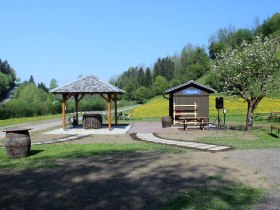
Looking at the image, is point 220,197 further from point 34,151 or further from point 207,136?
point 207,136

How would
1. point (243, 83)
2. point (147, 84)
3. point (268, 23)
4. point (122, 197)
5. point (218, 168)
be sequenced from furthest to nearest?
point (147, 84) < point (268, 23) < point (243, 83) < point (218, 168) < point (122, 197)

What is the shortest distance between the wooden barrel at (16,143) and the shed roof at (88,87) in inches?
431

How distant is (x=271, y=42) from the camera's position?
83.2ft

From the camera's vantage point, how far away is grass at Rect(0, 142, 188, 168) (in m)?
11.3

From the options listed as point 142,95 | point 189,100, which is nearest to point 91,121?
point 189,100

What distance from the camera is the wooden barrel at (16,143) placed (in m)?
12.5

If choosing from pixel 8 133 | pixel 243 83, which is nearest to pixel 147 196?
pixel 8 133

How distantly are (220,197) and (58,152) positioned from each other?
8.24 m

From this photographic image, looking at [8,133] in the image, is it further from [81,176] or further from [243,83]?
[243,83]

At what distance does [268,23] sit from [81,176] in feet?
359

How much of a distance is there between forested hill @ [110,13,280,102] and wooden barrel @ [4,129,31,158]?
80.5m

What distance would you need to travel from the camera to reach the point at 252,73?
24062 mm

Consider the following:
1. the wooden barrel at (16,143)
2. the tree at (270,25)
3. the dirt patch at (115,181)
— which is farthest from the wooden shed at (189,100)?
the tree at (270,25)

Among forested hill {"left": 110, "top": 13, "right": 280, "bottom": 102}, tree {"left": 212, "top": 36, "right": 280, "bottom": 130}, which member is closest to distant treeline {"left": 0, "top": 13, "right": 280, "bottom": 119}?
forested hill {"left": 110, "top": 13, "right": 280, "bottom": 102}
